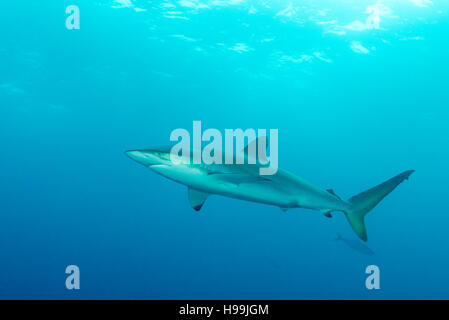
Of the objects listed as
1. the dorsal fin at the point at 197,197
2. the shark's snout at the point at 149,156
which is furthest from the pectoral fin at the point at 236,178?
the shark's snout at the point at 149,156

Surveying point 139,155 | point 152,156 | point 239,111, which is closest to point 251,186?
point 152,156

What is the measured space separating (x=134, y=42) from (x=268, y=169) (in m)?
20.2

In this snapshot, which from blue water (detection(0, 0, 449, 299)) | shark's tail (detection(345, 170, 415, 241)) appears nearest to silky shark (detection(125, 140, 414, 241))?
shark's tail (detection(345, 170, 415, 241))

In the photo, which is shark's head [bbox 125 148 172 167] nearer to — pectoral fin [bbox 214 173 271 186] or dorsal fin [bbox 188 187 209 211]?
pectoral fin [bbox 214 173 271 186]

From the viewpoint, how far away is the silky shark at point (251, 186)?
4.62 meters

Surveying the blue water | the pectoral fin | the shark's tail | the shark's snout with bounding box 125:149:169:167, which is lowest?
the shark's tail

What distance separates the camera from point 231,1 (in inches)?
680

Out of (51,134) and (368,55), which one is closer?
(368,55)

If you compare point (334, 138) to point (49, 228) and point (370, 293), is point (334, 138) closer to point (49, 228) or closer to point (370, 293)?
point (370, 293)

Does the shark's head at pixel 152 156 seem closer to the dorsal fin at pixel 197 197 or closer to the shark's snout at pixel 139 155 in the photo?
the shark's snout at pixel 139 155

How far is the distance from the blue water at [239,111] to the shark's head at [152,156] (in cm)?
1507

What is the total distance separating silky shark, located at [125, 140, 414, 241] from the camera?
4621 mm

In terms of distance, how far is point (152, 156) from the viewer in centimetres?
454
